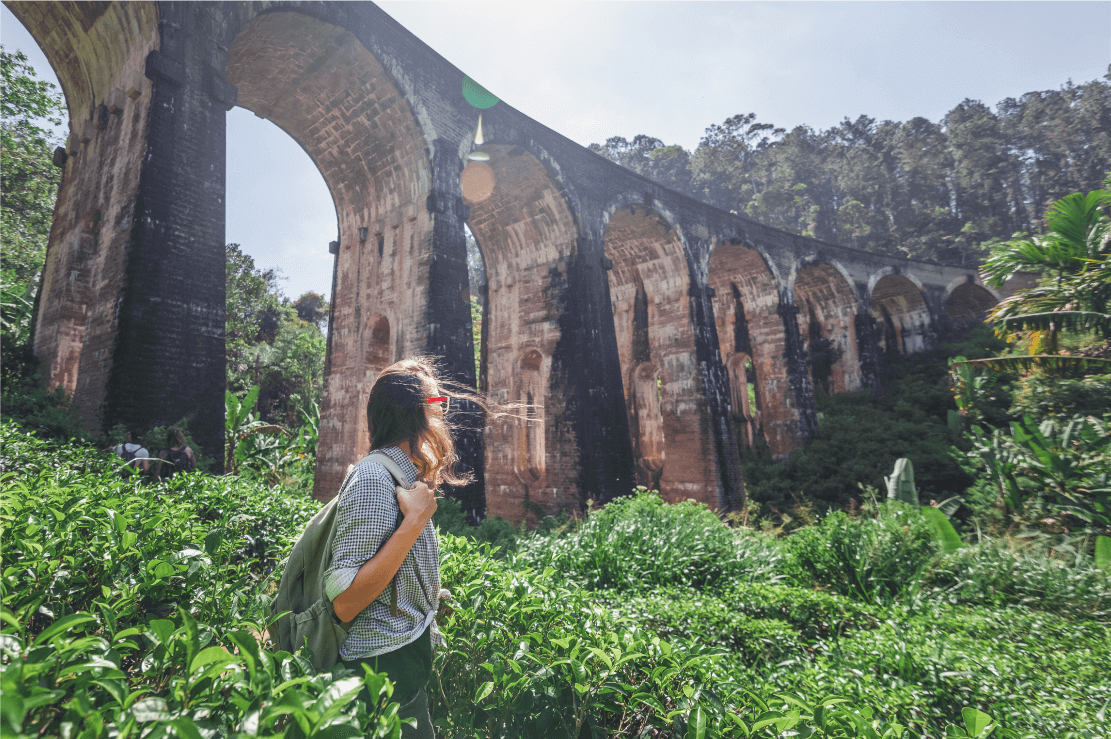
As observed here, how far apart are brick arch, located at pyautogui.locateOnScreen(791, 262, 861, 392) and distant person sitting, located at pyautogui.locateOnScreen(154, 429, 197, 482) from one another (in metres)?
19.2

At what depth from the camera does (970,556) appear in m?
5.23

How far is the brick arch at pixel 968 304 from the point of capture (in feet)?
81.4

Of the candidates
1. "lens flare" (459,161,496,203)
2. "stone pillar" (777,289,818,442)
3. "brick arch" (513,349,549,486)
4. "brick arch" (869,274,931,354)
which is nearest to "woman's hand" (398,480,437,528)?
"brick arch" (513,349,549,486)

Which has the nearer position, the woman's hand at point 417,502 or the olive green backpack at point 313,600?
the olive green backpack at point 313,600

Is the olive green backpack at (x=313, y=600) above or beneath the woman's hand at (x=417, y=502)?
beneath

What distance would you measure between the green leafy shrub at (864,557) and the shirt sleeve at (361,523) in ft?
16.3

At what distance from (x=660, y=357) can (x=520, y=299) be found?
4.21 metres

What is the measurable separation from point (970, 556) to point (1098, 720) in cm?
314

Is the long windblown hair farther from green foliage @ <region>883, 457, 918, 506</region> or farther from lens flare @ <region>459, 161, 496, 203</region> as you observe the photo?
lens flare @ <region>459, 161, 496, 203</region>

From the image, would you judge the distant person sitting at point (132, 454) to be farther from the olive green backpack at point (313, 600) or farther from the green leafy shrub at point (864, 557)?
the green leafy shrub at point (864, 557)

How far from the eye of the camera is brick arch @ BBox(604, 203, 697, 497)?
12.7 metres

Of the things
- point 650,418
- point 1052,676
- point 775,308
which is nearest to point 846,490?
point 650,418

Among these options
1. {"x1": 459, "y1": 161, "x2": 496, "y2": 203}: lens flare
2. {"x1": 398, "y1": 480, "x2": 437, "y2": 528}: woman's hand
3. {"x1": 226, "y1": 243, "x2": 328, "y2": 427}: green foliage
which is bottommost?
{"x1": 398, "y1": 480, "x2": 437, "y2": 528}: woman's hand

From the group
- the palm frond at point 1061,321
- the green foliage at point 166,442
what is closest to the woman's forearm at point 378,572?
the green foliage at point 166,442
